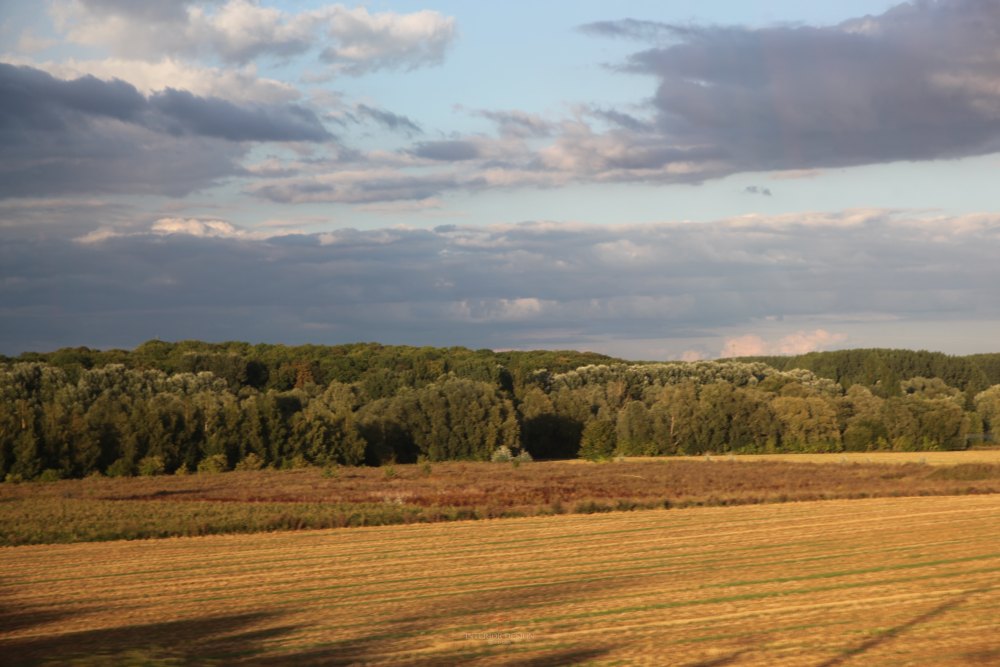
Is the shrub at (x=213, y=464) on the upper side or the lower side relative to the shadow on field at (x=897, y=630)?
lower

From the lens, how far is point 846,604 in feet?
60.4

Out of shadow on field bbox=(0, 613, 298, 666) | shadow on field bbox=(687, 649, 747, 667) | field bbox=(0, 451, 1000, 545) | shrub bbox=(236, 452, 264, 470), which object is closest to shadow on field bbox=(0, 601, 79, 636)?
shadow on field bbox=(0, 613, 298, 666)

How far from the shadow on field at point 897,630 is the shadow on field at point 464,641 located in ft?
10.0

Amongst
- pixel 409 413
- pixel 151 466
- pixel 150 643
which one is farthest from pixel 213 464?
pixel 150 643

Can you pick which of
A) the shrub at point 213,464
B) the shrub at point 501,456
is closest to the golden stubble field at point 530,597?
the shrub at point 213,464

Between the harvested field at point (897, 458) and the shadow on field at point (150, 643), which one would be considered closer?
the shadow on field at point (150, 643)

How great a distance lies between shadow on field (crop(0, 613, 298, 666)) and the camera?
1494 centimetres

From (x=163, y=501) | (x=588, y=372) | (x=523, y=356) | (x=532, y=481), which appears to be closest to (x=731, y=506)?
(x=532, y=481)

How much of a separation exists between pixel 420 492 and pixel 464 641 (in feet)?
123

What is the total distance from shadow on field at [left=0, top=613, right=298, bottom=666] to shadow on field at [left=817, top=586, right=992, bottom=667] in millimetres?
8253

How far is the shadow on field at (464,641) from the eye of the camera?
48.9 feet

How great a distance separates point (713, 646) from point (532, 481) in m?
45.5

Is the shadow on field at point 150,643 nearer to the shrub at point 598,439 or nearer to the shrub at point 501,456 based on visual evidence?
the shrub at point 501,456

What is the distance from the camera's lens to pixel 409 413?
91500mm
